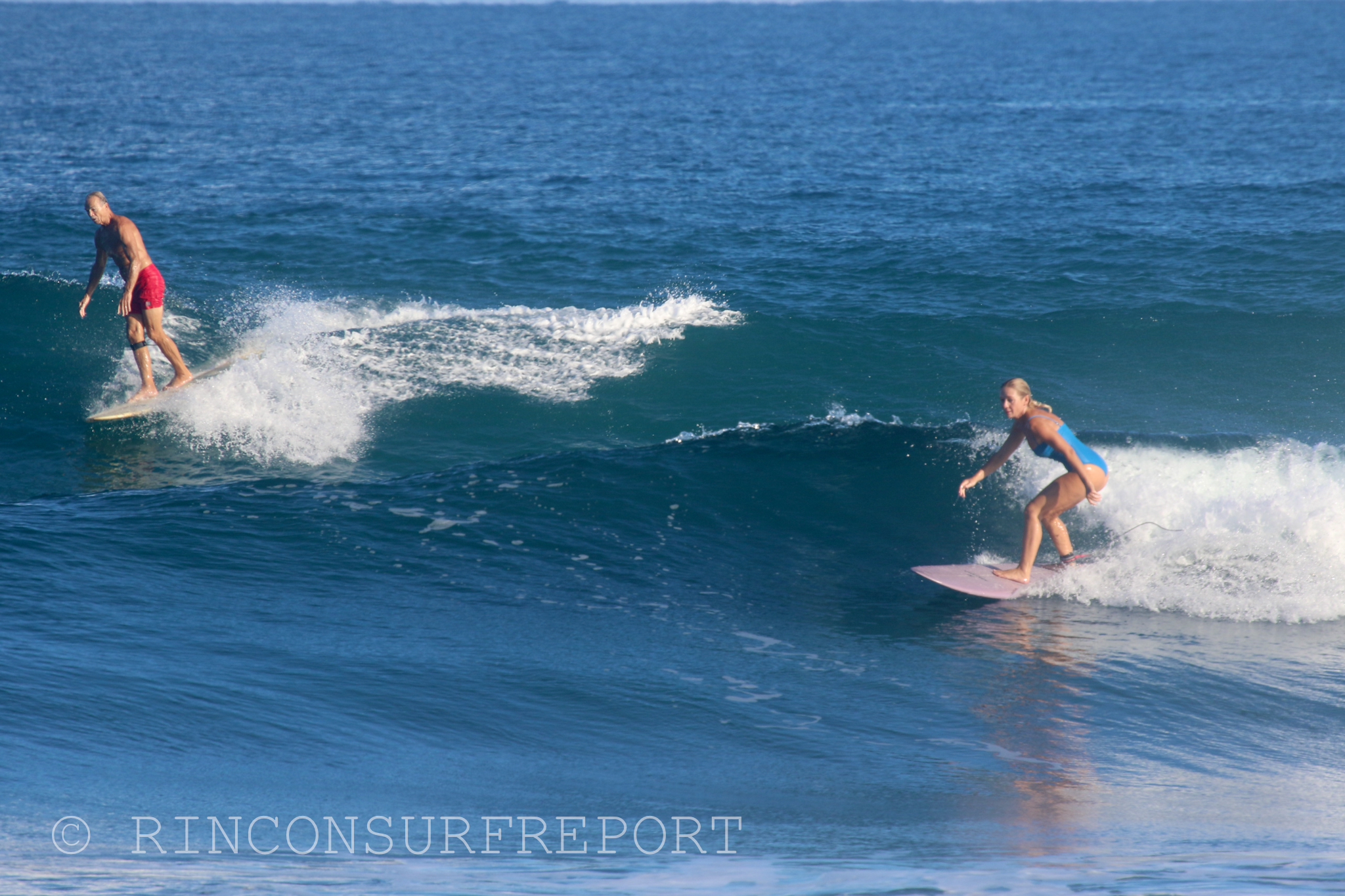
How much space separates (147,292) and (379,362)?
2.77 meters

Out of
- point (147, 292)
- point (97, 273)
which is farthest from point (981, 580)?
point (97, 273)

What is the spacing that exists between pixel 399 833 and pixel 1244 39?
250 feet

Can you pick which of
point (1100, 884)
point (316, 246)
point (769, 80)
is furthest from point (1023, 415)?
point (769, 80)

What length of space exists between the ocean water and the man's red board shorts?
3.38 ft

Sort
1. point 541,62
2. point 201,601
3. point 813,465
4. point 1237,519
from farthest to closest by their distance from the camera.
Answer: point 541,62 < point 813,465 < point 1237,519 < point 201,601

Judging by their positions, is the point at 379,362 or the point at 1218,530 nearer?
the point at 1218,530

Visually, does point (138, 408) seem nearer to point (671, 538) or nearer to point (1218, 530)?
point (671, 538)

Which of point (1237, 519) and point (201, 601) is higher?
point (1237, 519)

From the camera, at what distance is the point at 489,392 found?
11.9 meters

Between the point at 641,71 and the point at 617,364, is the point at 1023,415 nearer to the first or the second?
the point at 617,364

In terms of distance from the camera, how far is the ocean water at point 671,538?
448 cm

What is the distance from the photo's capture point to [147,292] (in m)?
10.4

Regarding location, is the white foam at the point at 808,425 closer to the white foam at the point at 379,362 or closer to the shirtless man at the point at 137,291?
the white foam at the point at 379,362

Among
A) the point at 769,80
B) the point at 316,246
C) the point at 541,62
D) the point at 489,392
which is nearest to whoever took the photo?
the point at 489,392
